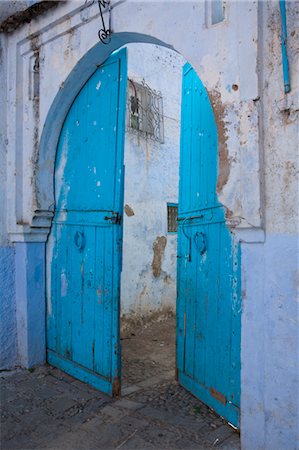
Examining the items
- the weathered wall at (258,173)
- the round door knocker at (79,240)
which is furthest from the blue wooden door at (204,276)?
the round door knocker at (79,240)

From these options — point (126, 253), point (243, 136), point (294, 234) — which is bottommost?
point (126, 253)

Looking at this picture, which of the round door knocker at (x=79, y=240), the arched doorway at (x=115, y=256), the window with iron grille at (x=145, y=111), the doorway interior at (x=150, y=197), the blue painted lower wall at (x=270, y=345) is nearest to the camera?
the blue painted lower wall at (x=270, y=345)

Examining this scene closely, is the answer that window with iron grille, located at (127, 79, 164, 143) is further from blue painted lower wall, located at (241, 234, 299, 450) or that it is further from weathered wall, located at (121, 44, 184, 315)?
blue painted lower wall, located at (241, 234, 299, 450)

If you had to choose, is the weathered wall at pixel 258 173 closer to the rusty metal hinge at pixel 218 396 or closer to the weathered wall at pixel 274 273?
the weathered wall at pixel 274 273

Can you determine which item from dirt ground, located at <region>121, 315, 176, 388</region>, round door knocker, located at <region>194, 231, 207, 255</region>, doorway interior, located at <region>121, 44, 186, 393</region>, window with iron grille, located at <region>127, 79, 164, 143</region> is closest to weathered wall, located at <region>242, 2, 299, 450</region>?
round door knocker, located at <region>194, 231, 207, 255</region>

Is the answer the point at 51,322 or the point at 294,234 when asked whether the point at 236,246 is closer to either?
the point at 294,234

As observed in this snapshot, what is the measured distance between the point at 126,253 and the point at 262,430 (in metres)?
3.88

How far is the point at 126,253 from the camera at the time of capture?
6.16 m

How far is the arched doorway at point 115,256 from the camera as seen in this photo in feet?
10.2

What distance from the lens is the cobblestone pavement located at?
279 cm

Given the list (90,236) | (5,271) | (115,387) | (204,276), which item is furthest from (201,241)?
(5,271)

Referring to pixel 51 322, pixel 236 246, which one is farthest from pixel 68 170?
pixel 236 246

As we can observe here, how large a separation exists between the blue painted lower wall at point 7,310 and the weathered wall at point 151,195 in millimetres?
2008

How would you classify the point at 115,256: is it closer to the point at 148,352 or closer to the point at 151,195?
the point at 148,352
